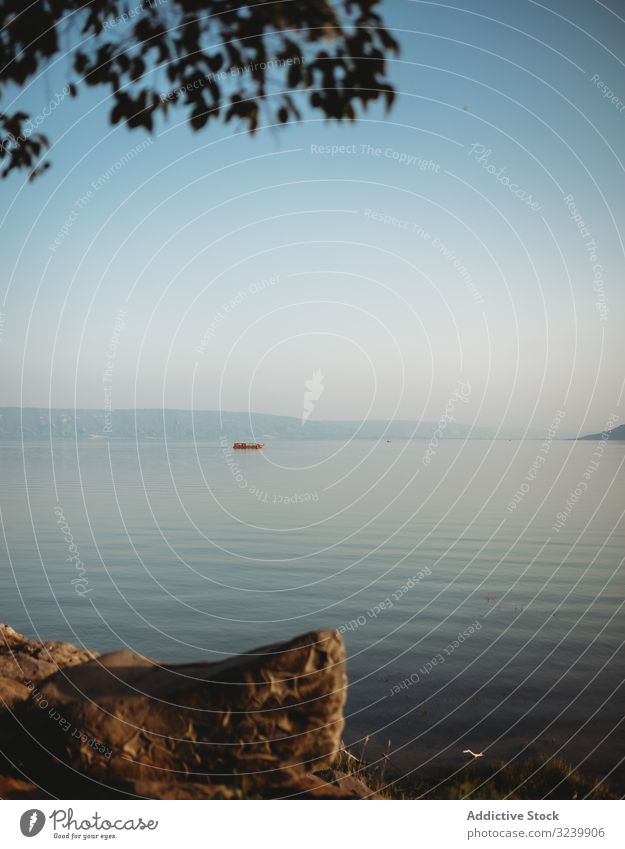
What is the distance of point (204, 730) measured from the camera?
6172 millimetres

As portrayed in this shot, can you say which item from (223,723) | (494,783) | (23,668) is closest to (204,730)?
(223,723)

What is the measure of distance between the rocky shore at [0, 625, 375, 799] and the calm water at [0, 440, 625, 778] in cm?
400

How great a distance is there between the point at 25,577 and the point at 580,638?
15450 mm

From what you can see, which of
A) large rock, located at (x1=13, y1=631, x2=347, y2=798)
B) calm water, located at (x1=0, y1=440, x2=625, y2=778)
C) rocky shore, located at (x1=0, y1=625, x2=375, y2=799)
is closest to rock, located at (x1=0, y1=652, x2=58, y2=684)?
rocky shore, located at (x1=0, y1=625, x2=375, y2=799)

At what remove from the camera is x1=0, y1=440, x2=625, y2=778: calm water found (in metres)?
11.6

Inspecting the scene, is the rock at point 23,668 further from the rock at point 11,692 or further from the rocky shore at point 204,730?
the rocky shore at point 204,730

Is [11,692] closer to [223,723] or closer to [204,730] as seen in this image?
[204,730]

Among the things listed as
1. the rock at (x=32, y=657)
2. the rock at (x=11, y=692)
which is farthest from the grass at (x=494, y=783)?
the rock at (x=11, y=692)

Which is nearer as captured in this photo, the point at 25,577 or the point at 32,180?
the point at 32,180

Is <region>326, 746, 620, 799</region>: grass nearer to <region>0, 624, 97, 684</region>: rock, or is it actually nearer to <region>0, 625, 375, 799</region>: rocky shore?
<region>0, 625, 375, 799</region>: rocky shore

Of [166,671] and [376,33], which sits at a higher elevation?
[376,33]

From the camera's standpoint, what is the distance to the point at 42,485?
49438 millimetres
